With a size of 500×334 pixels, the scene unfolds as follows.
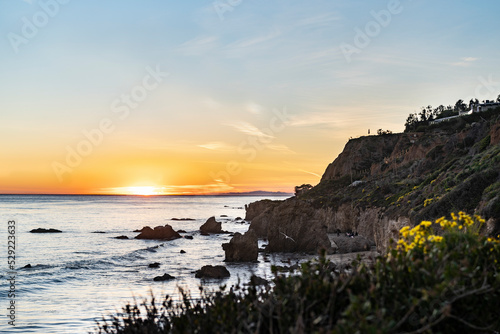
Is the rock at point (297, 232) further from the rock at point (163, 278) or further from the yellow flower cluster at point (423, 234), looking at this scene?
the yellow flower cluster at point (423, 234)

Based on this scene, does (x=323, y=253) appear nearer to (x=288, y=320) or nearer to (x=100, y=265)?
(x=288, y=320)

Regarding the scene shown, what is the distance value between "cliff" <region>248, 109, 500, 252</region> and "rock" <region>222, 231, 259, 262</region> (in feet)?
21.7

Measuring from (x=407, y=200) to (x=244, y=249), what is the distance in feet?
48.7

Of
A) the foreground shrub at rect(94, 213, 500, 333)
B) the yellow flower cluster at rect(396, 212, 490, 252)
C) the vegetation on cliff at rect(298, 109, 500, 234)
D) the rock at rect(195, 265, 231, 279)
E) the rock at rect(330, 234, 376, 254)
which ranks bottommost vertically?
the rock at rect(195, 265, 231, 279)

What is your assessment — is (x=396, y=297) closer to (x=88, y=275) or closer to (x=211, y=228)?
(x=88, y=275)

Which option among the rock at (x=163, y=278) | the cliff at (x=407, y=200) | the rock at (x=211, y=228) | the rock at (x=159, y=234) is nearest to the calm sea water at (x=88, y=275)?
the rock at (x=163, y=278)

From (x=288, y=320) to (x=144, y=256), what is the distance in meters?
40.1

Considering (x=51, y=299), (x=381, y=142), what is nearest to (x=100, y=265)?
(x=51, y=299)

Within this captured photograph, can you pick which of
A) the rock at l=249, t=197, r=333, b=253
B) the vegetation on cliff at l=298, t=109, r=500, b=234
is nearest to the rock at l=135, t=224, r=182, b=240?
the rock at l=249, t=197, r=333, b=253

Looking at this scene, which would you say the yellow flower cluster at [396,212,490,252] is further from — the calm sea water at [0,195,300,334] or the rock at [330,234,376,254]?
the rock at [330,234,376,254]

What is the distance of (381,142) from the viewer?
11550cm

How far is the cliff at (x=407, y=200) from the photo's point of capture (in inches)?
1075

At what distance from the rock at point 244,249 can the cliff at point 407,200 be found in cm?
661

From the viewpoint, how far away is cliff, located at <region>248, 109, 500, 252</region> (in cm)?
2730
